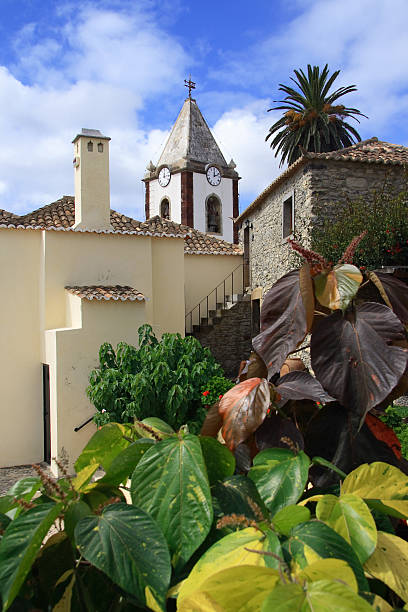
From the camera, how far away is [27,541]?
2.33 ft

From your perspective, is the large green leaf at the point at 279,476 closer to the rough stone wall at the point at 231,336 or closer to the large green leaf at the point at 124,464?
the large green leaf at the point at 124,464

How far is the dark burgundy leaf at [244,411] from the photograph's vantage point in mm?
953

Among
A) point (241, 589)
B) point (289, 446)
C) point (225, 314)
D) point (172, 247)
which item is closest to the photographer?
point (241, 589)

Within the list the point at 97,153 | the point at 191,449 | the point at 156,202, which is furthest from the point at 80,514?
the point at 156,202

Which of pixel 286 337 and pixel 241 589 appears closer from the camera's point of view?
pixel 241 589

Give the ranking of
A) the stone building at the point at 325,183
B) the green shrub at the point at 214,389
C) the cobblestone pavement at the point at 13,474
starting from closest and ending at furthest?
the green shrub at the point at 214,389 → the cobblestone pavement at the point at 13,474 → the stone building at the point at 325,183

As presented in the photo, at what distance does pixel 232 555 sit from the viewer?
2.23 ft

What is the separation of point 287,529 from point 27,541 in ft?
1.24

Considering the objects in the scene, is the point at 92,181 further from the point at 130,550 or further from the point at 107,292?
the point at 130,550

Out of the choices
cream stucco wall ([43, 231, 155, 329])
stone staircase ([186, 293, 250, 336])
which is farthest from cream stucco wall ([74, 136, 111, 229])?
stone staircase ([186, 293, 250, 336])

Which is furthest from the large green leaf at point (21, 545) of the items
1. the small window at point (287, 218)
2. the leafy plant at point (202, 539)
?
the small window at point (287, 218)

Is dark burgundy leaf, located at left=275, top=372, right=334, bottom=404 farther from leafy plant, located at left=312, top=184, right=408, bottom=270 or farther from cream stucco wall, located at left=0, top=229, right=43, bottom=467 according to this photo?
cream stucco wall, located at left=0, top=229, right=43, bottom=467

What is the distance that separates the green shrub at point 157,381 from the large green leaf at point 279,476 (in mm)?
5730

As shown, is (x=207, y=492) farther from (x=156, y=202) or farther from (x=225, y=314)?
(x=156, y=202)
